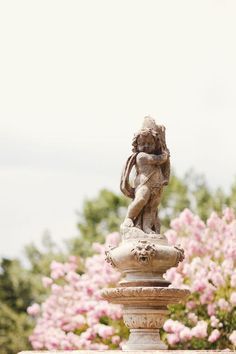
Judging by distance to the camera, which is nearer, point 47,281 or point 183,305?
point 183,305

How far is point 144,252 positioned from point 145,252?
0.04 feet

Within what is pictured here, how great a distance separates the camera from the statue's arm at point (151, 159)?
11.9 metres

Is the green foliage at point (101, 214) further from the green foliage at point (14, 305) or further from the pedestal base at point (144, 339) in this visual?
the pedestal base at point (144, 339)

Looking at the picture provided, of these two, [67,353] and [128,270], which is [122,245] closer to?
[128,270]

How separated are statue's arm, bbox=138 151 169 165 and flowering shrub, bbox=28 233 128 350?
605 centimetres

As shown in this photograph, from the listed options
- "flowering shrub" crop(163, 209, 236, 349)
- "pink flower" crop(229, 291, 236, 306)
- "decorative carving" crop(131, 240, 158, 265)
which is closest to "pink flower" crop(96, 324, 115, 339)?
"flowering shrub" crop(163, 209, 236, 349)

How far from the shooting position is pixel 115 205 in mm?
40281

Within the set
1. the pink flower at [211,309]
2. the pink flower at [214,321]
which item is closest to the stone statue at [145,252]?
the pink flower at [214,321]

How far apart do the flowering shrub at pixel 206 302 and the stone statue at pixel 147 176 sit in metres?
5.68

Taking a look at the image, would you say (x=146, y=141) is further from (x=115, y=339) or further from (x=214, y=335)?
(x=115, y=339)

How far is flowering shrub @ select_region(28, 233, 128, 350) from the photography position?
18.6m

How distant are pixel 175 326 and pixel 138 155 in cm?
633

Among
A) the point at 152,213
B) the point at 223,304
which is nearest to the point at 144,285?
the point at 152,213

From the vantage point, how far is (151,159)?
11.9 metres
